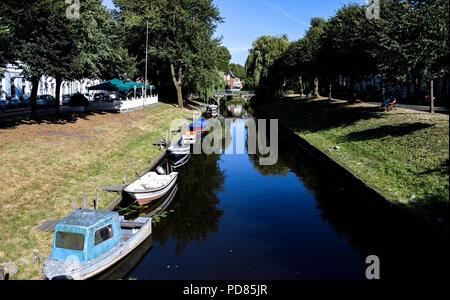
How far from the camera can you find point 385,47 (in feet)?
89.5

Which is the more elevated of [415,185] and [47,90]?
[47,90]

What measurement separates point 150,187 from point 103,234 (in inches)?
301

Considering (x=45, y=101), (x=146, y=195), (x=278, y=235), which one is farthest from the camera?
(x=45, y=101)

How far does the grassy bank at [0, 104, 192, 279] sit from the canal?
3512 millimetres

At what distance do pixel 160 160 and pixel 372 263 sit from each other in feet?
70.5

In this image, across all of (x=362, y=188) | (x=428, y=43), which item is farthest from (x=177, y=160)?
(x=428, y=43)

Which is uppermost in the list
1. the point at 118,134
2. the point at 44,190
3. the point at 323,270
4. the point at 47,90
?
the point at 47,90

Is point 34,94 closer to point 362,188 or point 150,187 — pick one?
point 150,187

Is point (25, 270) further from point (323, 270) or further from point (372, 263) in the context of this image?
point (372, 263)

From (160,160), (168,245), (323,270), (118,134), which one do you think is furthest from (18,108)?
(323,270)

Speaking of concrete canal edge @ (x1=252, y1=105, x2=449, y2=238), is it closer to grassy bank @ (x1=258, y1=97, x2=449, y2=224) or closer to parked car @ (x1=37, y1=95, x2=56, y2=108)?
grassy bank @ (x1=258, y1=97, x2=449, y2=224)

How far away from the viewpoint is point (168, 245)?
1588 centimetres

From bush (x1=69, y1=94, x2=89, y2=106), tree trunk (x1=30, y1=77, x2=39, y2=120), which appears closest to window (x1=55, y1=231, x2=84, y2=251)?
tree trunk (x1=30, y1=77, x2=39, y2=120)
